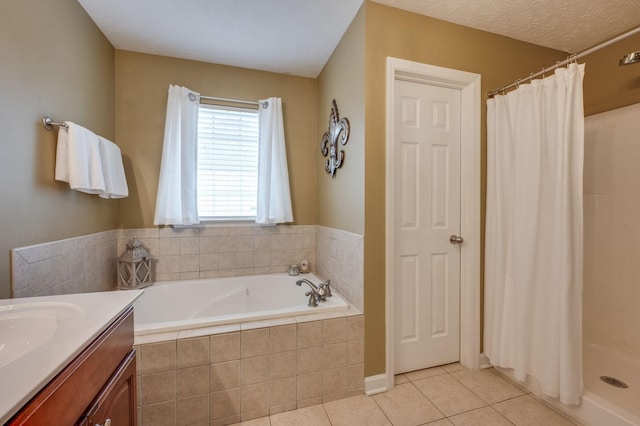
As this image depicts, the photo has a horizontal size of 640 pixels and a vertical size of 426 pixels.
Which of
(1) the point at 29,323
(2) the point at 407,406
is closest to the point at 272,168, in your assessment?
(1) the point at 29,323

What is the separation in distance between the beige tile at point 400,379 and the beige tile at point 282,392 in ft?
2.35

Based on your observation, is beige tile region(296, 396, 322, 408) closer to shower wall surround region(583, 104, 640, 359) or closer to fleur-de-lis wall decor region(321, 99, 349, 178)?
fleur-de-lis wall decor region(321, 99, 349, 178)

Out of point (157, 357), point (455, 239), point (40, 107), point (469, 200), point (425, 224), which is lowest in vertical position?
point (157, 357)

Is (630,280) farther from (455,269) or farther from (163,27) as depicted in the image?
(163,27)

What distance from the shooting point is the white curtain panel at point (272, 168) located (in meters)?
2.38

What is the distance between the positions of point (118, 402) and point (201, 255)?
1.53 m

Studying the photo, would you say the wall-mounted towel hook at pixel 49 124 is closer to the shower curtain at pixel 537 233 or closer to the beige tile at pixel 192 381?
the beige tile at pixel 192 381

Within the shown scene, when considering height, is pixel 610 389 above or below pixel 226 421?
above

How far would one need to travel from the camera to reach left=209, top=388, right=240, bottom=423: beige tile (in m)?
1.42

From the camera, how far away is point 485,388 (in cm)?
172

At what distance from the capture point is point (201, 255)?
232 centimetres

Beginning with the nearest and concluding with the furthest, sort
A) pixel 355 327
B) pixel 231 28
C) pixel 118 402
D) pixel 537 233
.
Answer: pixel 118 402 → pixel 537 233 → pixel 355 327 → pixel 231 28

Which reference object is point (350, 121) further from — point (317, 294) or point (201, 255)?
point (201, 255)

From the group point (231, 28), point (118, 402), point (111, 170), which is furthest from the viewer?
point (231, 28)
